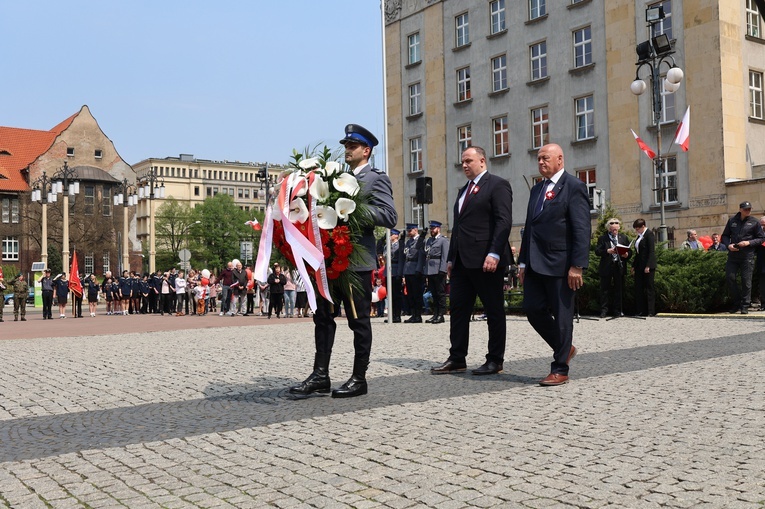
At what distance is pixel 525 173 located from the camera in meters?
40.7

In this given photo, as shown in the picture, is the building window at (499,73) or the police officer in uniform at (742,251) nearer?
the police officer in uniform at (742,251)

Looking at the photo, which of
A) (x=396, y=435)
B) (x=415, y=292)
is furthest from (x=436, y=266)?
(x=396, y=435)

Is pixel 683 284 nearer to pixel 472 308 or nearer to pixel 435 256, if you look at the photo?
pixel 435 256

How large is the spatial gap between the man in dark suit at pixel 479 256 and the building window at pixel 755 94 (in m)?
29.8

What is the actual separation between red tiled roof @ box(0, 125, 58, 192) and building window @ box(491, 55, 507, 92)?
56158 millimetres

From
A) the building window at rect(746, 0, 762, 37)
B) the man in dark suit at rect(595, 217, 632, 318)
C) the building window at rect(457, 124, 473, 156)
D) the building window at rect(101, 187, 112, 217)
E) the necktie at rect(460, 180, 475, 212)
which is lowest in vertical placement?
the man in dark suit at rect(595, 217, 632, 318)

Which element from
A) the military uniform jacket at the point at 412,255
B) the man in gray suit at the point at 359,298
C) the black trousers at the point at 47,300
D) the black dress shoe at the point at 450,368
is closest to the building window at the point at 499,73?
the black trousers at the point at 47,300

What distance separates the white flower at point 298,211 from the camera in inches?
243

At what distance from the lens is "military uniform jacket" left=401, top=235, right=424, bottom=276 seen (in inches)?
662

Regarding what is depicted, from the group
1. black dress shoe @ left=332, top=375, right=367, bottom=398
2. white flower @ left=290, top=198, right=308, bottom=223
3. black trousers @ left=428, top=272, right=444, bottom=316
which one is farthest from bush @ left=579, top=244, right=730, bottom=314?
white flower @ left=290, top=198, right=308, bottom=223

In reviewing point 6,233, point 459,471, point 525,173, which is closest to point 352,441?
point 459,471

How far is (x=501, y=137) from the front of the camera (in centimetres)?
4238

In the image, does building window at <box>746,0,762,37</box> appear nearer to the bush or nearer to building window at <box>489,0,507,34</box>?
building window at <box>489,0,507,34</box>

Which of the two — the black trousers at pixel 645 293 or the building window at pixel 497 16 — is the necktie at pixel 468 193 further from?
the building window at pixel 497 16
